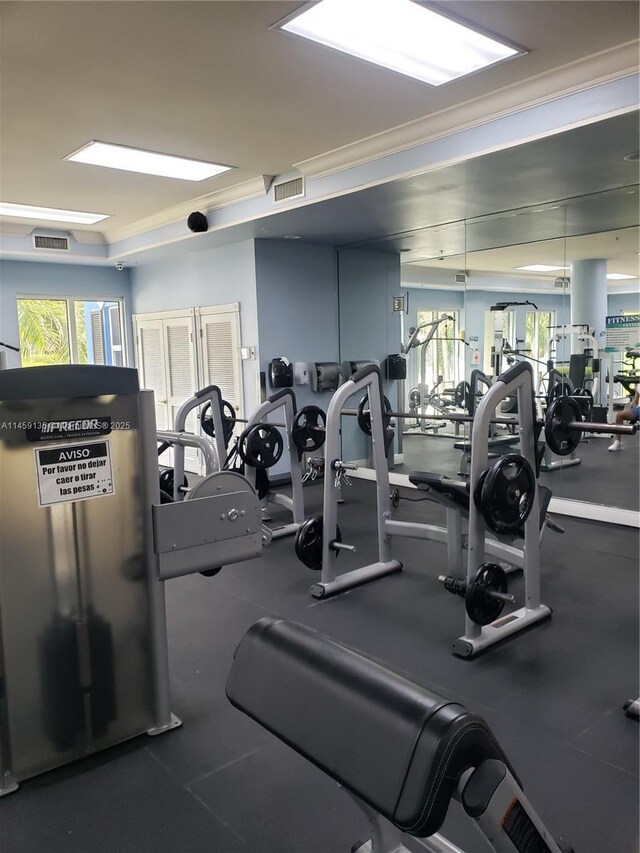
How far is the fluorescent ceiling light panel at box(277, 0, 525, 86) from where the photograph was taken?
2.66m

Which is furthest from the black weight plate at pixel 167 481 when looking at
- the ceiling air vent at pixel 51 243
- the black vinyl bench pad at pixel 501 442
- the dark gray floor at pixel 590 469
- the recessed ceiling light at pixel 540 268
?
the recessed ceiling light at pixel 540 268

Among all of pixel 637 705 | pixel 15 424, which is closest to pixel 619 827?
pixel 637 705

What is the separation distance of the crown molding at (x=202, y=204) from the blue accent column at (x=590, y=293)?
2856mm

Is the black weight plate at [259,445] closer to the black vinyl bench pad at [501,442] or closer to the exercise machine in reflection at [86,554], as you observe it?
the exercise machine in reflection at [86,554]

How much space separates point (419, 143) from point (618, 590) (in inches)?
116

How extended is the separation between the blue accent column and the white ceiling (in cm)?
255

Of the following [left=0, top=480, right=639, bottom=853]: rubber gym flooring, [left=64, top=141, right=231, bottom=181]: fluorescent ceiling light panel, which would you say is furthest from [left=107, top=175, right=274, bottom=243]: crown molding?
[left=0, top=480, right=639, bottom=853]: rubber gym flooring

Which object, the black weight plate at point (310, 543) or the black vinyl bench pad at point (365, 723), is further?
the black weight plate at point (310, 543)

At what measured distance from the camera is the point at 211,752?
2.26 m

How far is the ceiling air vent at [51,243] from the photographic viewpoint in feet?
22.3

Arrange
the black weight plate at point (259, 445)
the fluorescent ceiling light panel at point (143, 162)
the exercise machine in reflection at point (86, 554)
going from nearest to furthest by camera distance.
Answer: the exercise machine in reflection at point (86, 554) < the fluorescent ceiling light panel at point (143, 162) < the black weight plate at point (259, 445)

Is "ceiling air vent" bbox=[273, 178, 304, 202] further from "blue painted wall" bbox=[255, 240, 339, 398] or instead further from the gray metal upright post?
the gray metal upright post

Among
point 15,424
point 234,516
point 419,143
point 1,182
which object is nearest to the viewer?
point 15,424

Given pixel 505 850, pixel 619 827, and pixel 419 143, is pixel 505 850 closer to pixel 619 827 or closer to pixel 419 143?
pixel 619 827
